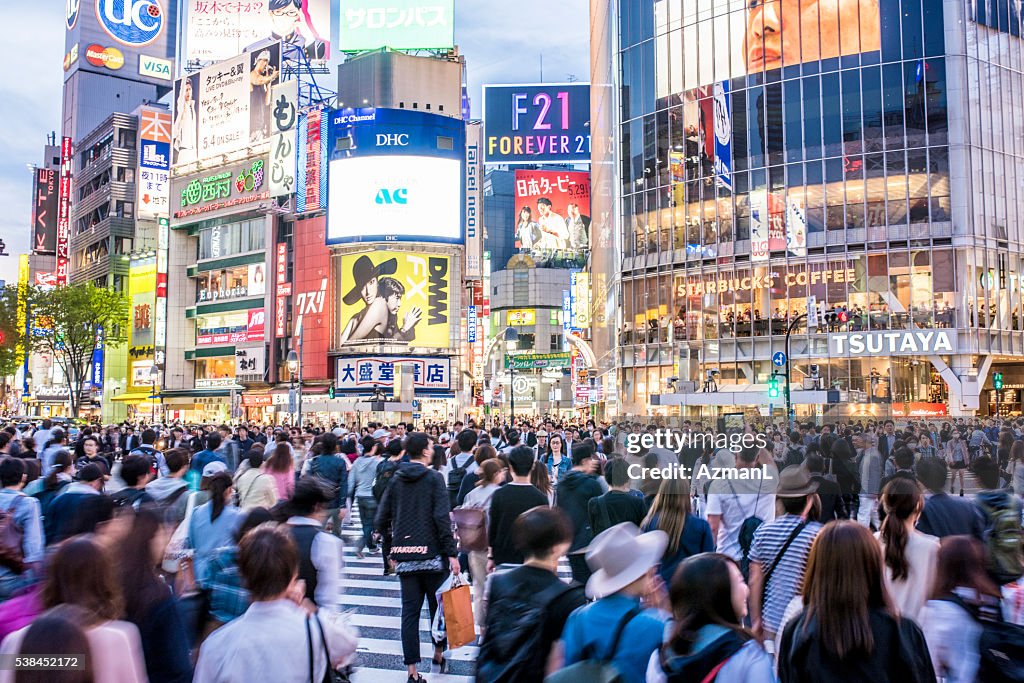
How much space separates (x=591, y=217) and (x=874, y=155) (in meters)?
36.2

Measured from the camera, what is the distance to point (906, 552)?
18.8ft

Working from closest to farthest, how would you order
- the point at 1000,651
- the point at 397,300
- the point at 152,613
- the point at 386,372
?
the point at 1000,651
the point at 152,613
the point at 386,372
the point at 397,300

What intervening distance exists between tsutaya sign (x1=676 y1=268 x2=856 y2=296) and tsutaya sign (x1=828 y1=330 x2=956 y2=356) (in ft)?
11.0

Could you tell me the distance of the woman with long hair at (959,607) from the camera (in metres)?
4.08

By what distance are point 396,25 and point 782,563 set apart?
272 feet

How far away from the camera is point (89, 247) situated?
323 feet

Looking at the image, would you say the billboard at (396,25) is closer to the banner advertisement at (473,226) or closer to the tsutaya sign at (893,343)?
the banner advertisement at (473,226)

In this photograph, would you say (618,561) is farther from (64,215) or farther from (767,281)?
(64,215)

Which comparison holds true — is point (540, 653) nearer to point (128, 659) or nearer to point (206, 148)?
point (128, 659)

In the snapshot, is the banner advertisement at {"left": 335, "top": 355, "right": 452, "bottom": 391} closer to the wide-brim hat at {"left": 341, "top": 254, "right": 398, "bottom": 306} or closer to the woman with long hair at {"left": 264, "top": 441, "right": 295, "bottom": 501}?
the wide-brim hat at {"left": 341, "top": 254, "right": 398, "bottom": 306}

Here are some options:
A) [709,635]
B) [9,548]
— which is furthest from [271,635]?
[9,548]

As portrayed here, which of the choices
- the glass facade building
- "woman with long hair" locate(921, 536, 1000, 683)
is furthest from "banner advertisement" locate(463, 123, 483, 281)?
"woman with long hair" locate(921, 536, 1000, 683)

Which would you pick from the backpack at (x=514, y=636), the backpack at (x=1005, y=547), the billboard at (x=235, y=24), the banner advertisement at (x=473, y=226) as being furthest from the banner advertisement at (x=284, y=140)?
the backpack at (x=514, y=636)

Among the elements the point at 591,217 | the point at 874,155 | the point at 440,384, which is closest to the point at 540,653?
the point at 874,155
